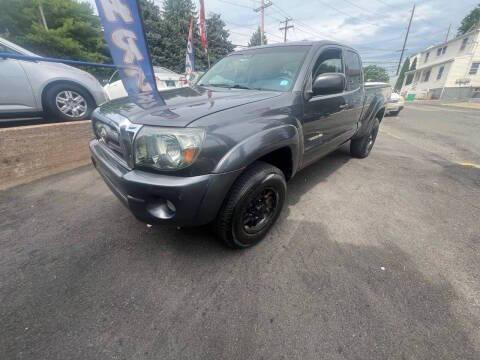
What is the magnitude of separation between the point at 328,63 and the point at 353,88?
82cm

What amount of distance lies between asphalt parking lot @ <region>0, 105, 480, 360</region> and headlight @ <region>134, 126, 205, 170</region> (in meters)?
0.94

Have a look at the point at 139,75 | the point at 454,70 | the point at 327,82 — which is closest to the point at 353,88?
the point at 327,82

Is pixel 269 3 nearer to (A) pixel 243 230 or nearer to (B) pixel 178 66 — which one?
(B) pixel 178 66

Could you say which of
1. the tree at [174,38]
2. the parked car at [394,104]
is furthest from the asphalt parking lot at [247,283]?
the tree at [174,38]

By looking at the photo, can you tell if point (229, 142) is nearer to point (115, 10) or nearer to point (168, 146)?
point (168, 146)

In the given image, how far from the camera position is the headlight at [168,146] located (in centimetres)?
142

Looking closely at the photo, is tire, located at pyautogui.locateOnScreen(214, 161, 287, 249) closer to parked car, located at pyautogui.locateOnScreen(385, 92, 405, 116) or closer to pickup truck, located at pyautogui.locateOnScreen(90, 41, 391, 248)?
pickup truck, located at pyautogui.locateOnScreen(90, 41, 391, 248)

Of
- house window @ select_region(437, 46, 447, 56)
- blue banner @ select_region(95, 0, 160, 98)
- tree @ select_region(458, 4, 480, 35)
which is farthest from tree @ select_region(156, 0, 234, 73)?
tree @ select_region(458, 4, 480, 35)

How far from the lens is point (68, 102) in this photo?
3.84m

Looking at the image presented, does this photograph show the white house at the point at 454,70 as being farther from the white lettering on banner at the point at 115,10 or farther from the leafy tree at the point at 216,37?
the white lettering on banner at the point at 115,10

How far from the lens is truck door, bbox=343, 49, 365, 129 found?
3.04 metres

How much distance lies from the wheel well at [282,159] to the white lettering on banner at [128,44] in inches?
136

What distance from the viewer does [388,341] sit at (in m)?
1.36

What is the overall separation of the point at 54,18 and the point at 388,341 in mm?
29695
